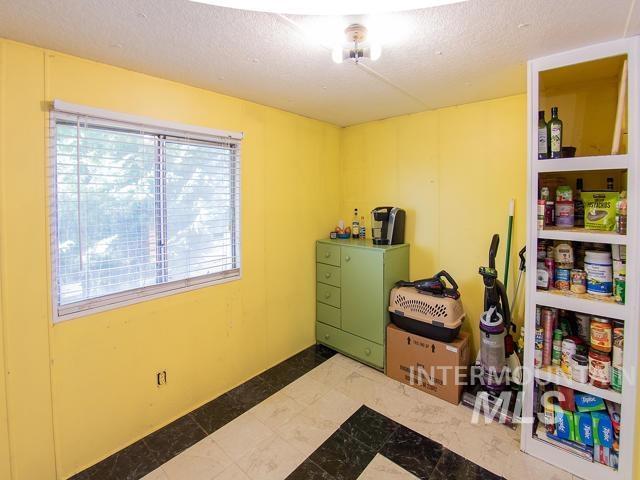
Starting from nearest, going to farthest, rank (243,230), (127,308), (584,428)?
1. (584,428)
2. (127,308)
3. (243,230)

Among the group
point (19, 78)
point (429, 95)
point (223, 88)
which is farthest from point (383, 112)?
point (19, 78)

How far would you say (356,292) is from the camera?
2.87m

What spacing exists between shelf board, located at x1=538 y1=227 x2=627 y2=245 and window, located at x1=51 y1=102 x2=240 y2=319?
2084 mm

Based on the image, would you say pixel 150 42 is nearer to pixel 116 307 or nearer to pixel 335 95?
pixel 335 95

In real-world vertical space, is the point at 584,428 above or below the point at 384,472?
above

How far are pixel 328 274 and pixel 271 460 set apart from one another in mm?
1626

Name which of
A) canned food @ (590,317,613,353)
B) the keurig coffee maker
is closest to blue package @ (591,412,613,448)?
canned food @ (590,317,613,353)

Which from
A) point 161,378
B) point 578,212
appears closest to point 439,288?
point 578,212

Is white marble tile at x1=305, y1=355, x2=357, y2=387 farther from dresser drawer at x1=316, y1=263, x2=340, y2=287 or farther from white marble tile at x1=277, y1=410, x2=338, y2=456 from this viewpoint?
dresser drawer at x1=316, y1=263, x2=340, y2=287

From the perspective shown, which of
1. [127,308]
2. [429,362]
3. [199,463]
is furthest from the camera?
[429,362]

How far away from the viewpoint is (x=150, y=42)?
5.10 feet

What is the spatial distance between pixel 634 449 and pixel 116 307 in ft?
9.46

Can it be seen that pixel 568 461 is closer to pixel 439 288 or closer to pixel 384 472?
pixel 384 472

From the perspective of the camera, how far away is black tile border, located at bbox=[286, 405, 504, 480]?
1.73 metres
